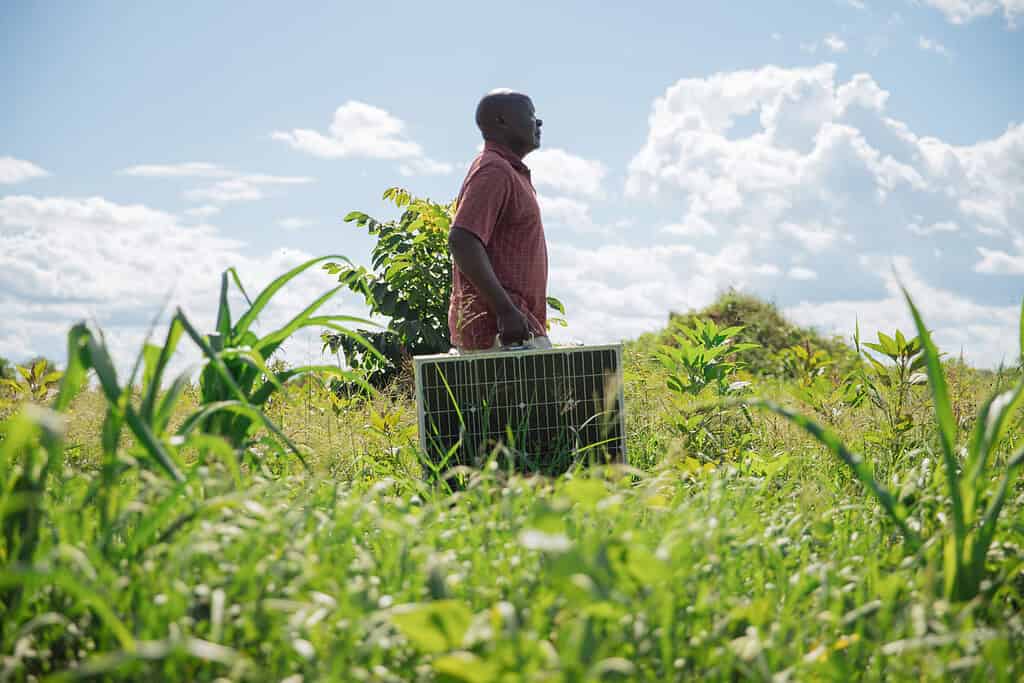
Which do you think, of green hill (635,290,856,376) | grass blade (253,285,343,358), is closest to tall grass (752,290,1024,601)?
grass blade (253,285,343,358)

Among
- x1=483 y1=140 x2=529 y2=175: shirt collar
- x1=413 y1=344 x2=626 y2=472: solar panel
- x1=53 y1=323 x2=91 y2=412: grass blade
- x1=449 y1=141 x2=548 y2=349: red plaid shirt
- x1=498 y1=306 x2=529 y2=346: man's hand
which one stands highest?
x1=483 y1=140 x2=529 y2=175: shirt collar

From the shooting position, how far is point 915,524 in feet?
7.82

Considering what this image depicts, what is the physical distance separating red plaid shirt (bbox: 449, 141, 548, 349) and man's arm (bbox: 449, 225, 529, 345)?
0.09m

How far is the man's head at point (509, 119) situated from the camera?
3.93 metres

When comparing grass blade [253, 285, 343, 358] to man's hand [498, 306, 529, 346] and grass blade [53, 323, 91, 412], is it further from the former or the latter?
man's hand [498, 306, 529, 346]

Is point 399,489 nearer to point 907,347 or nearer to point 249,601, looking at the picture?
point 249,601

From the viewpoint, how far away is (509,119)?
393cm

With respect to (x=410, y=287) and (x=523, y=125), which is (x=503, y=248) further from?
(x=410, y=287)

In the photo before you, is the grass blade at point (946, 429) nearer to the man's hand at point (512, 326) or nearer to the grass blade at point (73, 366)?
the man's hand at point (512, 326)

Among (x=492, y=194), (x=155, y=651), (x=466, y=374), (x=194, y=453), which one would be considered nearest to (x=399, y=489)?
(x=466, y=374)

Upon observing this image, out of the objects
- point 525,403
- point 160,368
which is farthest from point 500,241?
point 160,368

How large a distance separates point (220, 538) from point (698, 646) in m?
1.20

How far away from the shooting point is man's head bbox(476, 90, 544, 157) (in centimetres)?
393

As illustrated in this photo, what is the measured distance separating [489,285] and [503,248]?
32 centimetres
